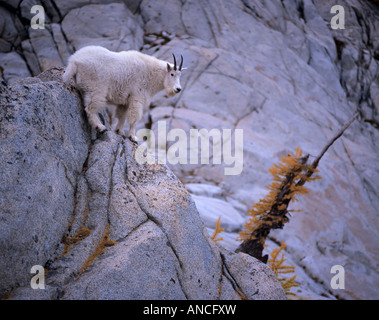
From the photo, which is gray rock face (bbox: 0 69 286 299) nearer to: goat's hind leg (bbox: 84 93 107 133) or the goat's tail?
goat's hind leg (bbox: 84 93 107 133)

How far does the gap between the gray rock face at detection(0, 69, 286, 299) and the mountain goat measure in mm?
321

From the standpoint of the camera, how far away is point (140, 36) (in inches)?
958

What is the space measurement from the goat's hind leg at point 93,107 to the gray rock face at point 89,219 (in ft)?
0.46

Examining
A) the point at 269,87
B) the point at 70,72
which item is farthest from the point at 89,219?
the point at 269,87

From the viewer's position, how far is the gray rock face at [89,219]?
4562mm

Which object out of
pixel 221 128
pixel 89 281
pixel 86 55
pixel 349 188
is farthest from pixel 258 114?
pixel 89 281

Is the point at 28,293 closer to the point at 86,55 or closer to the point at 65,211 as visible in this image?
the point at 65,211

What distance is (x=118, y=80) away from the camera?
22.1ft

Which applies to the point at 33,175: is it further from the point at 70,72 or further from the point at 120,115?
the point at 120,115

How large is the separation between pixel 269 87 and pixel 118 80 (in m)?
18.7

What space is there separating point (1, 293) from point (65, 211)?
1.49 meters

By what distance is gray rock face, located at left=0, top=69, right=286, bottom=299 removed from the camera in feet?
15.0

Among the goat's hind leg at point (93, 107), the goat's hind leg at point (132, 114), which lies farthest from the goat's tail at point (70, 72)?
the goat's hind leg at point (132, 114)

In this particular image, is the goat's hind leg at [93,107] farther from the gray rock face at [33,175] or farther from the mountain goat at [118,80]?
the gray rock face at [33,175]
